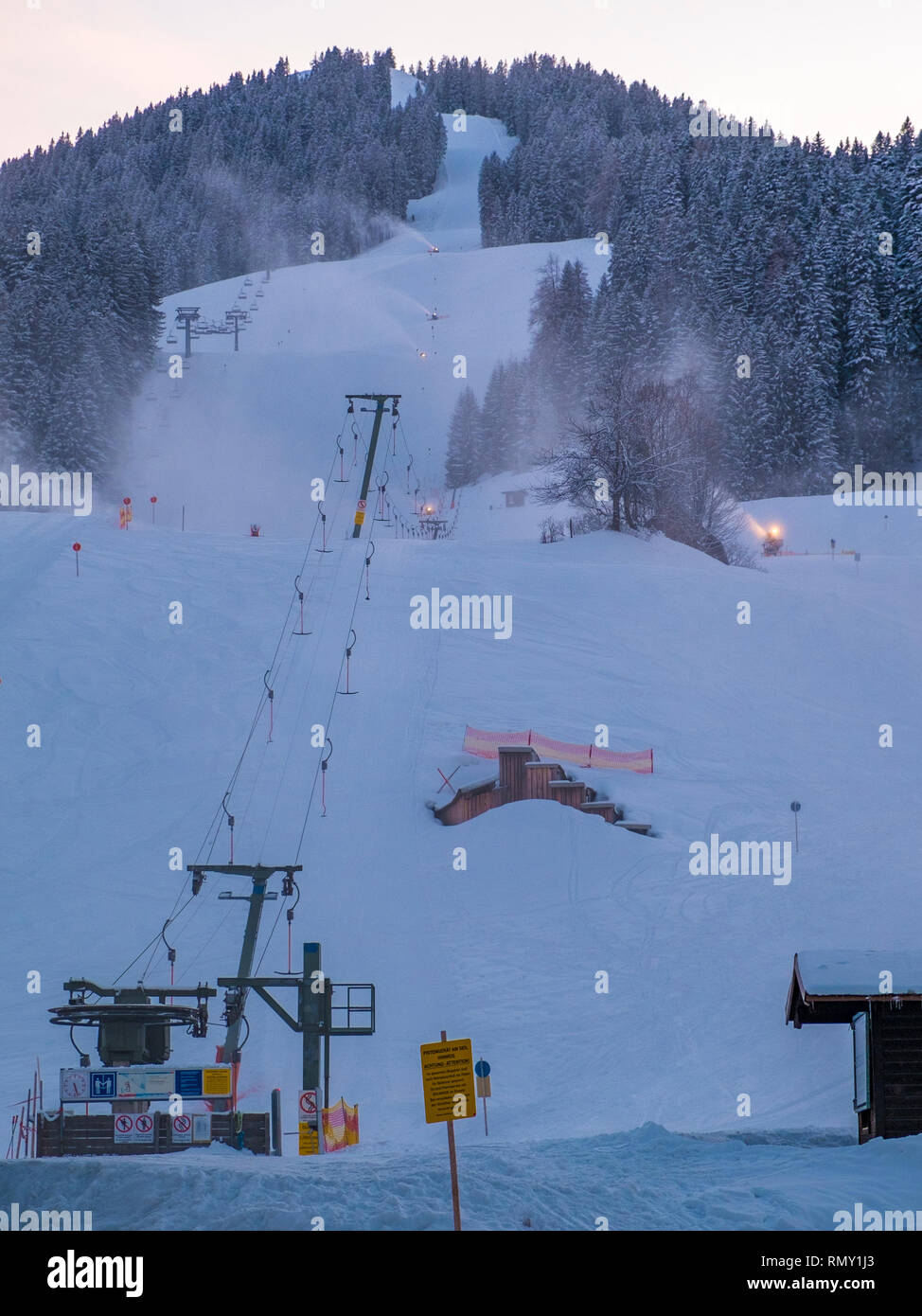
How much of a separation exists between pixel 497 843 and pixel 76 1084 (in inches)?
473

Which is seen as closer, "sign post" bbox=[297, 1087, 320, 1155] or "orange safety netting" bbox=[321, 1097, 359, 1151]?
"sign post" bbox=[297, 1087, 320, 1155]

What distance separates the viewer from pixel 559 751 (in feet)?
92.3

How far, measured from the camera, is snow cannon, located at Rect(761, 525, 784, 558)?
5328 cm

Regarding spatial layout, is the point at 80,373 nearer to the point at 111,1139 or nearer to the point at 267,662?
the point at 267,662

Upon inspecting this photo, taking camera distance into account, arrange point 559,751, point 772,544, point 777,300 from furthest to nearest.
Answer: point 777,300 → point 772,544 → point 559,751

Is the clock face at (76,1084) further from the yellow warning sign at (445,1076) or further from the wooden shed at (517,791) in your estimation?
the wooden shed at (517,791)

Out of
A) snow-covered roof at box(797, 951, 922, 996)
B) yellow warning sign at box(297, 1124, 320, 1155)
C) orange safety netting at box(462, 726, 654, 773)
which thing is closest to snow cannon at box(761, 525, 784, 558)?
orange safety netting at box(462, 726, 654, 773)

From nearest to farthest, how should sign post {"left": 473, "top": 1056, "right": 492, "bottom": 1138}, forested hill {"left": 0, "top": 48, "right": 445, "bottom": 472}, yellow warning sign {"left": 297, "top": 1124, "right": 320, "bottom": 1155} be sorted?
yellow warning sign {"left": 297, "top": 1124, "right": 320, "bottom": 1155}, sign post {"left": 473, "top": 1056, "right": 492, "bottom": 1138}, forested hill {"left": 0, "top": 48, "right": 445, "bottom": 472}

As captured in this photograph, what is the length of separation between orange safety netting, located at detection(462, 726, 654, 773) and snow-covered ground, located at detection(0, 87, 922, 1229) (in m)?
0.52

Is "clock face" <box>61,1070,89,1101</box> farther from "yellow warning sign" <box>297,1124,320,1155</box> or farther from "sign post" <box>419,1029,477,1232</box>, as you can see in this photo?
"sign post" <box>419,1029,477,1232</box>

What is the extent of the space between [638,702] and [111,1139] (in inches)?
773

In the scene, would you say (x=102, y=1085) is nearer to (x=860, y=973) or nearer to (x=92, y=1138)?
(x=92, y=1138)

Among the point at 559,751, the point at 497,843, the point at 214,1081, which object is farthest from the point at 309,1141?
the point at 559,751

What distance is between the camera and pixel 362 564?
133 feet
